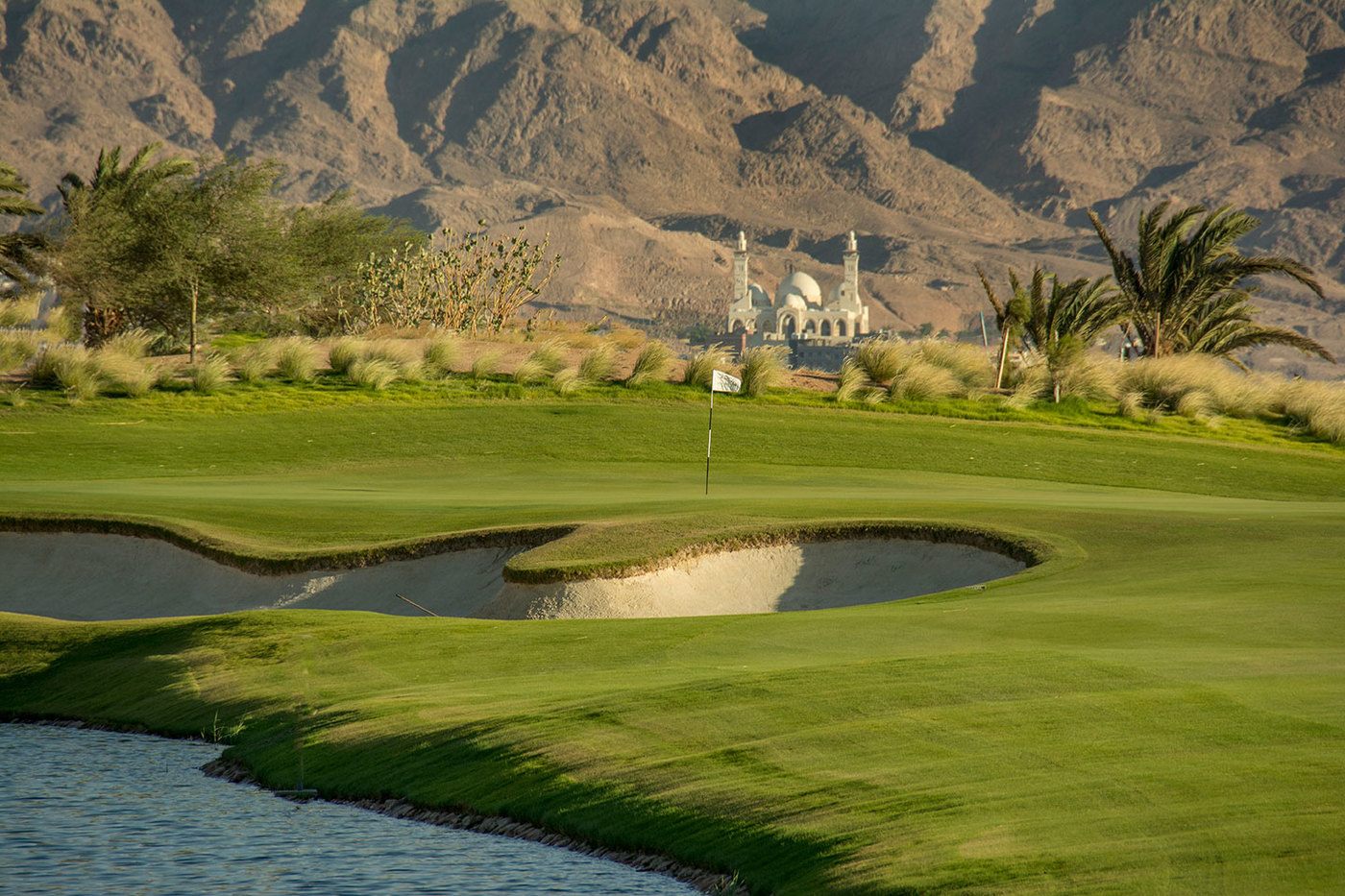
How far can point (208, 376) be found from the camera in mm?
37000

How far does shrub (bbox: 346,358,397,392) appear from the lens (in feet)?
127

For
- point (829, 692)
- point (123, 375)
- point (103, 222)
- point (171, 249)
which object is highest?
point (103, 222)

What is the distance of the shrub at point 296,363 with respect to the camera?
38969mm

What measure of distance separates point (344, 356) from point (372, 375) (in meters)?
1.47

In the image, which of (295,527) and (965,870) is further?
(295,527)

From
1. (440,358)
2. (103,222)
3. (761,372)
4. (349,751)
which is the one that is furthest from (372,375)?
(349,751)

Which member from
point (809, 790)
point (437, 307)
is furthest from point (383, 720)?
point (437, 307)

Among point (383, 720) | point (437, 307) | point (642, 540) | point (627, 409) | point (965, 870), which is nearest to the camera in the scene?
point (965, 870)

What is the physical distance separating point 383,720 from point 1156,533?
35.4ft

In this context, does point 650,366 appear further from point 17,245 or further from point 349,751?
point 349,751

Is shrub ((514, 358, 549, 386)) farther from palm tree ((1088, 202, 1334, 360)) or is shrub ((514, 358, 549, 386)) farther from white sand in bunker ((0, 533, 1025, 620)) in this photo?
white sand in bunker ((0, 533, 1025, 620))

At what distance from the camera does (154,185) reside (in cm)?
4847

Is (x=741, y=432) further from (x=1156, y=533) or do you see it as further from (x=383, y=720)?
(x=383, y=720)

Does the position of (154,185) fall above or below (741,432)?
above
